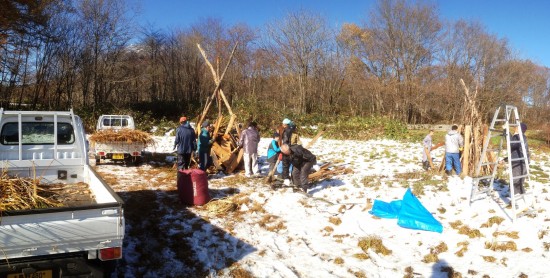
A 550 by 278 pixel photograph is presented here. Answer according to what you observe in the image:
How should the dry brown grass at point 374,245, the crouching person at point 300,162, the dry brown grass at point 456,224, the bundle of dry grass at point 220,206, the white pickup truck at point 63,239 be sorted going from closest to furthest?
the white pickup truck at point 63,239 < the dry brown grass at point 374,245 < the dry brown grass at point 456,224 < the bundle of dry grass at point 220,206 < the crouching person at point 300,162

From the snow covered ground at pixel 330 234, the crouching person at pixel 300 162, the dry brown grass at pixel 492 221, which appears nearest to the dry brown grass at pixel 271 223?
the snow covered ground at pixel 330 234

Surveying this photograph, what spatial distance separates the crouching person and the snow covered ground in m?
0.44

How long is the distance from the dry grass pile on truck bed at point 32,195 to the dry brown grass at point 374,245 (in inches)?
163

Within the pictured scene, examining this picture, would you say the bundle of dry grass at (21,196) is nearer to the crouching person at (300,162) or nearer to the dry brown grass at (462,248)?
the crouching person at (300,162)

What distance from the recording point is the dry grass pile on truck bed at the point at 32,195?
153 inches

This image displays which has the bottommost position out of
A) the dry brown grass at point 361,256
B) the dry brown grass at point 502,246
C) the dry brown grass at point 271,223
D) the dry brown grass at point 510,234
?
the dry brown grass at point 361,256

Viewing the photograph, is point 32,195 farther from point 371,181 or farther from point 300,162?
point 371,181

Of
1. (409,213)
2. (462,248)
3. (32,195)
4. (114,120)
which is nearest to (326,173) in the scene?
(409,213)

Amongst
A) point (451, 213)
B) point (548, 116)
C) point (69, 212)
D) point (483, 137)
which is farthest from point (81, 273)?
point (548, 116)

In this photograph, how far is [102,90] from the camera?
83.1 feet

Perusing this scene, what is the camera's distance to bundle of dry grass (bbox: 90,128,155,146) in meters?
11.5

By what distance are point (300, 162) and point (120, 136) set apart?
6254mm

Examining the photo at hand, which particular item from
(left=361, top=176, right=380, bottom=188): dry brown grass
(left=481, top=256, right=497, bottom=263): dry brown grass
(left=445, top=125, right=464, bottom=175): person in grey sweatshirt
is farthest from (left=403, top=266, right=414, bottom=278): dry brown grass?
(left=445, top=125, right=464, bottom=175): person in grey sweatshirt

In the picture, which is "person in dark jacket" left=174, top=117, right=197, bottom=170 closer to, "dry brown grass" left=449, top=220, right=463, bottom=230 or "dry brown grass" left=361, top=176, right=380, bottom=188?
"dry brown grass" left=361, top=176, right=380, bottom=188
